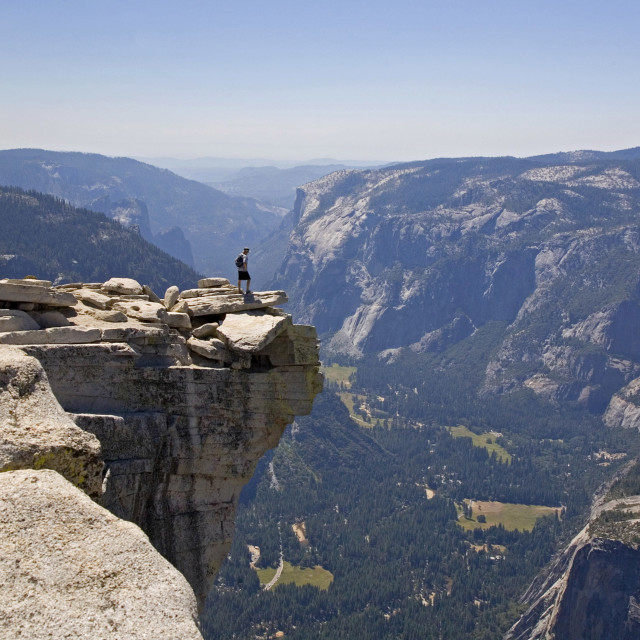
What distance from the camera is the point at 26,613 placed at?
1283 centimetres

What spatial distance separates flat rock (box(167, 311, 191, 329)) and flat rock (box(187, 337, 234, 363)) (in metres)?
1.00

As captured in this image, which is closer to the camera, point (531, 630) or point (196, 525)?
point (196, 525)

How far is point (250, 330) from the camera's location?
31.1 meters

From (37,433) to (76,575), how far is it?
5797 millimetres

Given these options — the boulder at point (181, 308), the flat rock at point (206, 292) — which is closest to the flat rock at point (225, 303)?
the boulder at point (181, 308)

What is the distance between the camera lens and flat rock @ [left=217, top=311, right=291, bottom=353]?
30172 millimetres

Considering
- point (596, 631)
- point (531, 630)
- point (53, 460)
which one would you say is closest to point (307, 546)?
point (531, 630)

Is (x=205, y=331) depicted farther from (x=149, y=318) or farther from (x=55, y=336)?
(x=55, y=336)

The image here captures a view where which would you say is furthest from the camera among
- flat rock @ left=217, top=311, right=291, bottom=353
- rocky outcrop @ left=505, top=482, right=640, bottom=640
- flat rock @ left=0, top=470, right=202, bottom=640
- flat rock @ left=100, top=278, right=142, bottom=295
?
rocky outcrop @ left=505, top=482, right=640, bottom=640

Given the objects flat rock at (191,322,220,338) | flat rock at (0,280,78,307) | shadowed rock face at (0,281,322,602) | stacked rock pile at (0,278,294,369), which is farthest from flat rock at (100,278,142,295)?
flat rock at (0,280,78,307)

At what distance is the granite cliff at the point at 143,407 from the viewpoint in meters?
16.2

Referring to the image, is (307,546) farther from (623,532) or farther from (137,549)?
(137,549)

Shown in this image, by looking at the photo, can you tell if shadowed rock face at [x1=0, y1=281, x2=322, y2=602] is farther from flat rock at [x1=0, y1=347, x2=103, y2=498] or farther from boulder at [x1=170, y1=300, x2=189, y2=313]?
flat rock at [x1=0, y1=347, x2=103, y2=498]

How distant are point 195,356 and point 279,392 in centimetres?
389
